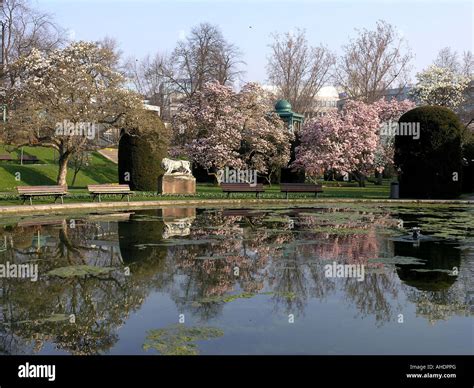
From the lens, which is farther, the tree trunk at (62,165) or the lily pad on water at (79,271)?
the tree trunk at (62,165)

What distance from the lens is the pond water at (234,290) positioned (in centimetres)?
610

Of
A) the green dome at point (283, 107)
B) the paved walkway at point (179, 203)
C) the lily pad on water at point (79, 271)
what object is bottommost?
the lily pad on water at point (79, 271)

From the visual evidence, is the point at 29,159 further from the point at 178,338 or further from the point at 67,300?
the point at 178,338

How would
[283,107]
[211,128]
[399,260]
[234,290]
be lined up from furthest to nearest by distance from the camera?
[283,107], [211,128], [399,260], [234,290]

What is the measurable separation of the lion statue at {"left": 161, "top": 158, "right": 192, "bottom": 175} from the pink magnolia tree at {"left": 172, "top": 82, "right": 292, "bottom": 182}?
5272 millimetres

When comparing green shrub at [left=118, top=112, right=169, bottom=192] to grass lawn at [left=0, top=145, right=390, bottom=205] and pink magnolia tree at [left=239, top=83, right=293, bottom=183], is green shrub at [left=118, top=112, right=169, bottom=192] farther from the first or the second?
pink magnolia tree at [left=239, top=83, right=293, bottom=183]

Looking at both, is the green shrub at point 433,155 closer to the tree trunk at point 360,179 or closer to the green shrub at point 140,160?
the tree trunk at point 360,179

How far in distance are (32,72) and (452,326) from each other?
22.6m

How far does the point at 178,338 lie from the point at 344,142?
29.5 meters

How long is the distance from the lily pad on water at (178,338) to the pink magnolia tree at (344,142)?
91.2ft

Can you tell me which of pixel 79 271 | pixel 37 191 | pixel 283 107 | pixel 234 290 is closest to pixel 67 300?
pixel 79 271

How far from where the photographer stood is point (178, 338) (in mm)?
6164

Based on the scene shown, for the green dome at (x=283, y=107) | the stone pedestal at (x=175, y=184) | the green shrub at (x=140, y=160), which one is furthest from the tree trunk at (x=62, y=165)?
the green dome at (x=283, y=107)
